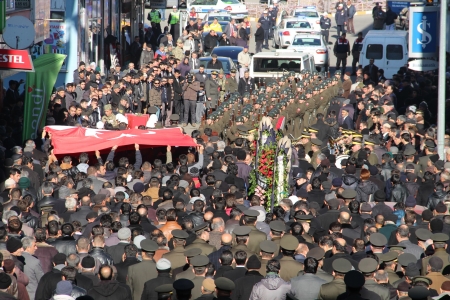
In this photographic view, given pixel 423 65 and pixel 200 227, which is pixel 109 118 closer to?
pixel 423 65

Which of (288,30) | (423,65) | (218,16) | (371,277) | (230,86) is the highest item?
(218,16)

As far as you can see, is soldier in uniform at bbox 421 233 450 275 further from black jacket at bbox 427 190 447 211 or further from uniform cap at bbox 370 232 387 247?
black jacket at bbox 427 190 447 211

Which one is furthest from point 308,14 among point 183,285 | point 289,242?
point 183,285

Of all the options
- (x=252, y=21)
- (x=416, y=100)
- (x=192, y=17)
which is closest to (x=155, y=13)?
(x=192, y=17)

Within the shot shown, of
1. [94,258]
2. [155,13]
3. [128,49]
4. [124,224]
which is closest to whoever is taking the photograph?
[94,258]

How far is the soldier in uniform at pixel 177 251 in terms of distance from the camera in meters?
11.3

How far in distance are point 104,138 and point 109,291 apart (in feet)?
26.8

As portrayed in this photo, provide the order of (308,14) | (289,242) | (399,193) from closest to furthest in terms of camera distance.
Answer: (289,242) < (399,193) < (308,14)

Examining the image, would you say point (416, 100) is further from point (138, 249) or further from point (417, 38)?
point (138, 249)

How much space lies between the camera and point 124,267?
1115 centimetres

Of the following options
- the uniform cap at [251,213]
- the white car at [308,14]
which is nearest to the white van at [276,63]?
the white car at [308,14]

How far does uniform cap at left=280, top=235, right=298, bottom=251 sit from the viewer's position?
11.3 meters

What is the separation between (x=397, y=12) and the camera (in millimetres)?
43281

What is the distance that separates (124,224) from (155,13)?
1038 inches
